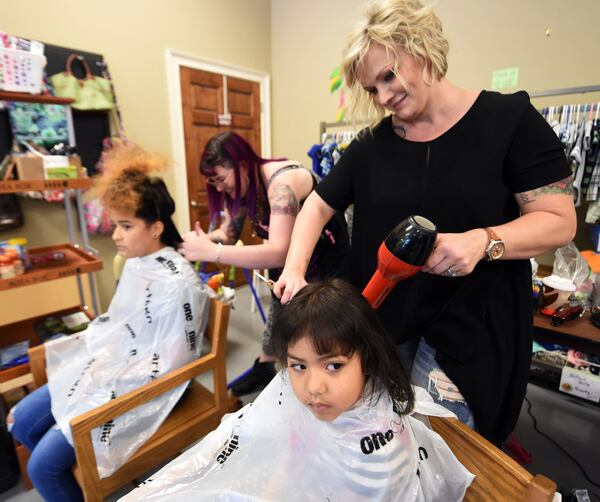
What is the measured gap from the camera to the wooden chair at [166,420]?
87cm

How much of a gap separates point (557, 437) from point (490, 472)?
1.48 meters

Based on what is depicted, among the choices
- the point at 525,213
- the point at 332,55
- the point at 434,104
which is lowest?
the point at 525,213

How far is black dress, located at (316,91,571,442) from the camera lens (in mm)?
688

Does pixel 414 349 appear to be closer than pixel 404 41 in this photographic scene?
No

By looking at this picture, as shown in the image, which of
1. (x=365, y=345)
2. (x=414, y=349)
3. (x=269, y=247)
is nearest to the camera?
(x=365, y=345)

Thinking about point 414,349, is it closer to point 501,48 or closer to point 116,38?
point 501,48

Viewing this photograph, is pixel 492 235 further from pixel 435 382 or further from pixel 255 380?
pixel 255 380

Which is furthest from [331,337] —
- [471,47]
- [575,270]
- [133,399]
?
[471,47]

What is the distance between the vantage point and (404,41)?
2.24 feet

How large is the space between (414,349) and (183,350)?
792mm

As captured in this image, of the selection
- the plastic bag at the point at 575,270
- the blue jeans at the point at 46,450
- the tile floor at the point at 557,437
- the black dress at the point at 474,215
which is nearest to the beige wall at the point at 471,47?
the plastic bag at the point at 575,270

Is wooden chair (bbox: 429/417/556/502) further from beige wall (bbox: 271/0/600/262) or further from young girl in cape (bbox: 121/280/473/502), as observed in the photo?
beige wall (bbox: 271/0/600/262)

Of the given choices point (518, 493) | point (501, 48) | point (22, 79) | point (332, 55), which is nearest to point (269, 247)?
point (518, 493)

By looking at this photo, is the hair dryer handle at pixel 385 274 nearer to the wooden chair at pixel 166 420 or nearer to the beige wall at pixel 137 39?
the wooden chair at pixel 166 420
